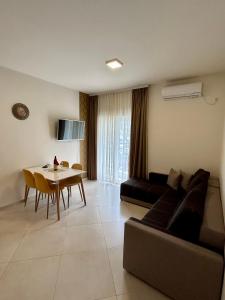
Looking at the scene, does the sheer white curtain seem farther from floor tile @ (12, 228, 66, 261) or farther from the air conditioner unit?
floor tile @ (12, 228, 66, 261)

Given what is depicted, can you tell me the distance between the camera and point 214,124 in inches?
121

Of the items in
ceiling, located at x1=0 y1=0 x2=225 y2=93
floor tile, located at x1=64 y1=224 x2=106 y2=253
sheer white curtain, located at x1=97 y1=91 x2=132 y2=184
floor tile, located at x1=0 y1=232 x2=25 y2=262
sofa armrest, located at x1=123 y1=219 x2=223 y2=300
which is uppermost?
ceiling, located at x1=0 y1=0 x2=225 y2=93

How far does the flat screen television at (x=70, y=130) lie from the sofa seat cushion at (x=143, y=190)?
70.6 inches

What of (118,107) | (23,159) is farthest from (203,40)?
(23,159)

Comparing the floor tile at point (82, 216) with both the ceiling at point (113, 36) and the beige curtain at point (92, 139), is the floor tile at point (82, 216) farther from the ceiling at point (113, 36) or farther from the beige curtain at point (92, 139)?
the ceiling at point (113, 36)

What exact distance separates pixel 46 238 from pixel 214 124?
3.40 metres

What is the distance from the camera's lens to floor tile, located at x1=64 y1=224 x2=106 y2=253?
2125mm

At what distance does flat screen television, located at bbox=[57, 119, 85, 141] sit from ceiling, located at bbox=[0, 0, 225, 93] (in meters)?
1.19

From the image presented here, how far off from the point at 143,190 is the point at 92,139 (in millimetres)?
2228

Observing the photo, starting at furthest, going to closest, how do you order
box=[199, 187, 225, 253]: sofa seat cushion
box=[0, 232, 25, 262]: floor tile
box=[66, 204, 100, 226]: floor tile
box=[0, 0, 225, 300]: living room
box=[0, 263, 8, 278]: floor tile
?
1. box=[66, 204, 100, 226]: floor tile
2. box=[0, 232, 25, 262]: floor tile
3. box=[0, 263, 8, 278]: floor tile
4. box=[0, 0, 225, 300]: living room
5. box=[199, 187, 225, 253]: sofa seat cushion

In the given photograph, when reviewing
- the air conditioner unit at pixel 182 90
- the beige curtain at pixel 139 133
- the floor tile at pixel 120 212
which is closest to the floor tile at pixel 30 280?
the floor tile at pixel 120 212

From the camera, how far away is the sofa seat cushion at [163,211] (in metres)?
2.05

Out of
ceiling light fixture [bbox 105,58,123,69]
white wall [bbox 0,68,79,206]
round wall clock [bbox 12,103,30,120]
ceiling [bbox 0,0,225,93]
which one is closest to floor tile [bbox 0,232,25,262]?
white wall [bbox 0,68,79,206]

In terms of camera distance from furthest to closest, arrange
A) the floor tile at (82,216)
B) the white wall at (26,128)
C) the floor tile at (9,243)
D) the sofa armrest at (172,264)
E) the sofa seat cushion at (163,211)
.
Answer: the white wall at (26,128), the floor tile at (82,216), the sofa seat cushion at (163,211), the floor tile at (9,243), the sofa armrest at (172,264)
